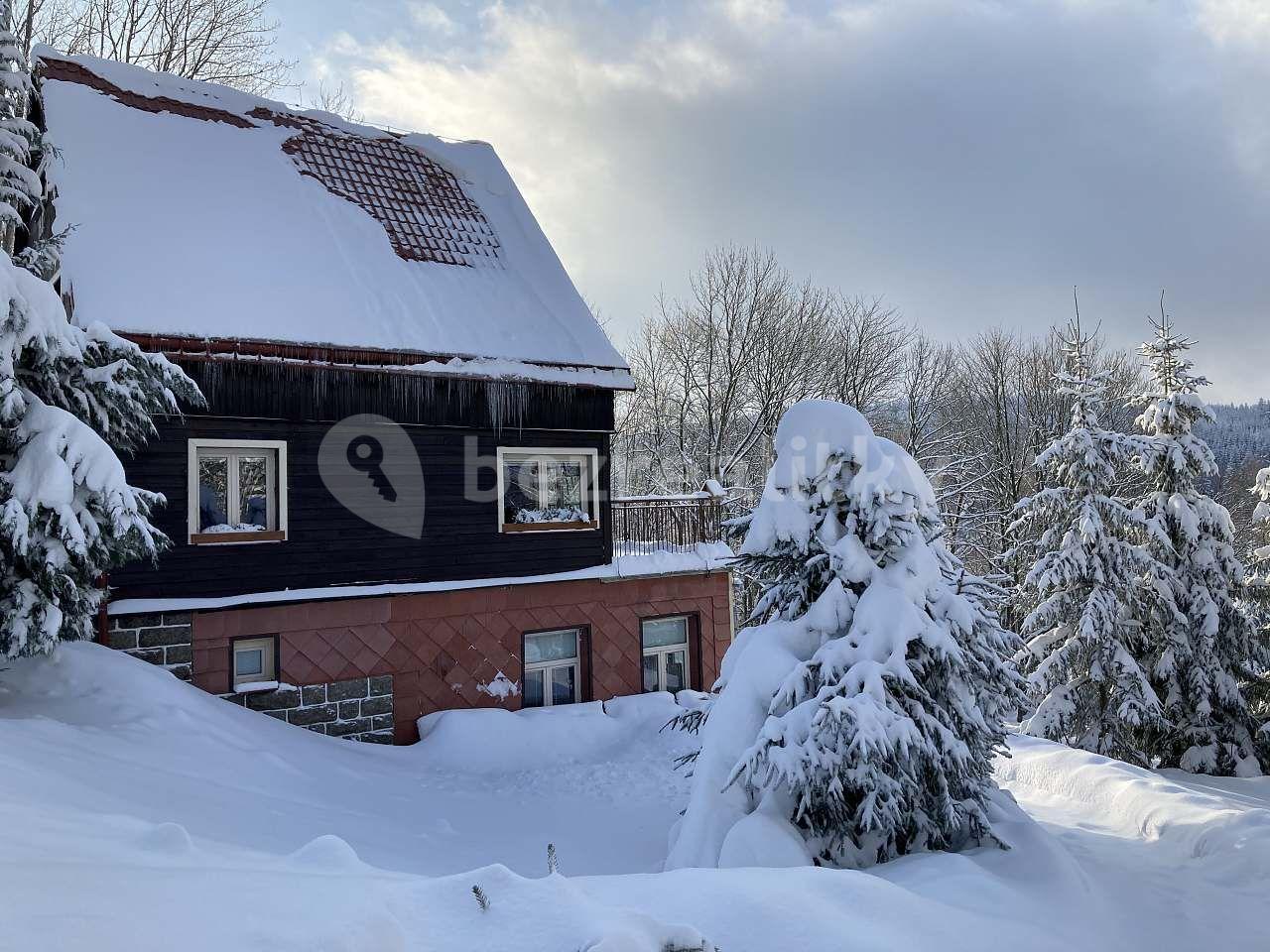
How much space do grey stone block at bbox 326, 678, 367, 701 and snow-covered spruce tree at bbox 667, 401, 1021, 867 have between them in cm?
581

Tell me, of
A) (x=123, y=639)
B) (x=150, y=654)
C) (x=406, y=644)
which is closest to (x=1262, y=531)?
(x=406, y=644)

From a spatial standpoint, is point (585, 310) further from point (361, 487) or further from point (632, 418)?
point (632, 418)

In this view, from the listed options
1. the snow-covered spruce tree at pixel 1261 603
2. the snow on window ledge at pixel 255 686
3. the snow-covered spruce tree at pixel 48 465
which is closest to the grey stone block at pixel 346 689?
the snow on window ledge at pixel 255 686

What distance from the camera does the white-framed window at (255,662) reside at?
999 cm

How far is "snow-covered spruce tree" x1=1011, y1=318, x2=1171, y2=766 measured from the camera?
13.7 m

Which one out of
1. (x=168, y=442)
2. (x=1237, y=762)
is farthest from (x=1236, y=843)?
(x=168, y=442)

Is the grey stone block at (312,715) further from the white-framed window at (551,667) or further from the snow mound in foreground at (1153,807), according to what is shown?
the snow mound in foreground at (1153,807)

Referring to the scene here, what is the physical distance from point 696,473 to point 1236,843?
60.9 ft

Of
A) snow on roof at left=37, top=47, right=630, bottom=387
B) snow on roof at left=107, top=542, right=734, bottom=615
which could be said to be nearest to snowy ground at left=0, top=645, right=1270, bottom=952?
snow on roof at left=107, top=542, right=734, bottom=615

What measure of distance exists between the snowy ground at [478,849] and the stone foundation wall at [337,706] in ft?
2.08

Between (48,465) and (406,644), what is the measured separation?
17.3 feet

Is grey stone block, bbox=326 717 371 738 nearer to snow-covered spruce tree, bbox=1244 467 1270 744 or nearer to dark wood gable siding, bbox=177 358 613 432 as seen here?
dark wood gable siding, bbox=177 358 613 432

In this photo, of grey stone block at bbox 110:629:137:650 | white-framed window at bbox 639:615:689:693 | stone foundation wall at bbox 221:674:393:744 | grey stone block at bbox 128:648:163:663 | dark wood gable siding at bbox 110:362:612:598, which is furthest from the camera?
white-framed window at bbox 639:615:689:693

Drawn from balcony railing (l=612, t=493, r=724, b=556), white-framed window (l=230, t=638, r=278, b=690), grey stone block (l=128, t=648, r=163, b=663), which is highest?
balcony railing (l=612, t=493, r=724, b=556)
